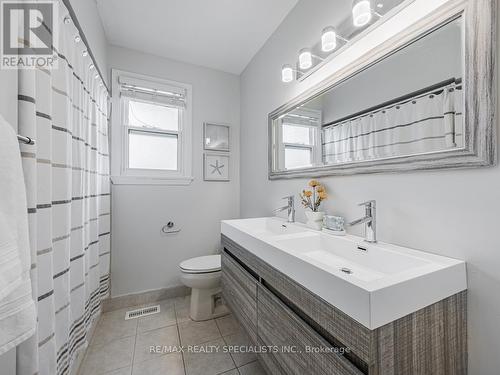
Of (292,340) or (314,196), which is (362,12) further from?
(292,340)

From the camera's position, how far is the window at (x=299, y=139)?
1434 millimetres

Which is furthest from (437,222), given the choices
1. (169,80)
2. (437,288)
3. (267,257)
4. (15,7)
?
(169,80)

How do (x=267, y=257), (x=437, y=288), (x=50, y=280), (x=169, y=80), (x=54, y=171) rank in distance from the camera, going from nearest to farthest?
(x=437, y=288)
(x=50, y=280)
(x=54, y=171)
(x=267, y=257)
(x=169, y=80)

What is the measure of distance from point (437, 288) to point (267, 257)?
617 mm

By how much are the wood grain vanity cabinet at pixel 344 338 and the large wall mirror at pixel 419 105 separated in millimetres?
551

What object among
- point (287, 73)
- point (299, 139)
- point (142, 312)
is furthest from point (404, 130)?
point (142, 312)

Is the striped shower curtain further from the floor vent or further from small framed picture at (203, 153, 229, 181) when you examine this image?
small framed picture at (203, 153, 229, 181)

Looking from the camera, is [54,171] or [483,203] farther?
[54,171]

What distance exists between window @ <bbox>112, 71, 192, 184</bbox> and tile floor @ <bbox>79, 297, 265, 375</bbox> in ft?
4.16

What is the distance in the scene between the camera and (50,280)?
2.58ft

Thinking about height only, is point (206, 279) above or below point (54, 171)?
below

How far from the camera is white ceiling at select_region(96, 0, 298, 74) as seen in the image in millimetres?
1611

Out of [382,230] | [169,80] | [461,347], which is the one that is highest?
[169,80]

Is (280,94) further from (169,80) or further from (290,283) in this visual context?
(290,283)
